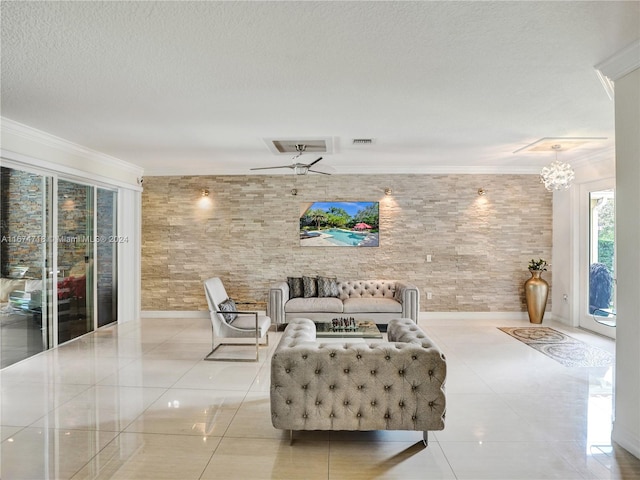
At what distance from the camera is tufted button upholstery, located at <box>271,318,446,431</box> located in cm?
274

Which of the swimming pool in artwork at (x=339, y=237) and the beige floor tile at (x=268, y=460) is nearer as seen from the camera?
the beige floor tile at (x=268, y=460)

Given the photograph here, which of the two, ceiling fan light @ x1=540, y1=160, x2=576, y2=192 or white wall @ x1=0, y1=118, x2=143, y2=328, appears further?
ceiling fan light @ x1=540, y1=160, x2=576, y2=192

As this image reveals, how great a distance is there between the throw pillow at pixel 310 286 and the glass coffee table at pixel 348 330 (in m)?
1.47

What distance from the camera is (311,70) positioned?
10.0 ft

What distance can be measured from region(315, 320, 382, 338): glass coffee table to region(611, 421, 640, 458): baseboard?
2298mm

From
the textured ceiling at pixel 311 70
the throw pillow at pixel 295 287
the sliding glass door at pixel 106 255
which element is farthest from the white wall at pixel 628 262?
the sliding glass door at pixel 106 255

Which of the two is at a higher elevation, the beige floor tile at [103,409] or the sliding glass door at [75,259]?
the sliding glass door at [75,259]

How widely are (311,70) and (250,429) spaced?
2.78 m

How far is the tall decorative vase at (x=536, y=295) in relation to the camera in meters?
6.85

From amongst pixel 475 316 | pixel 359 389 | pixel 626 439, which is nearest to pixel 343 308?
pixel 475 316

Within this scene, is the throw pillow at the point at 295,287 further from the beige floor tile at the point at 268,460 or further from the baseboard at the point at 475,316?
the beige floor tile at the point at 268,460

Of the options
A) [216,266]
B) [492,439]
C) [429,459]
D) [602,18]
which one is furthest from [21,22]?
[216,266]

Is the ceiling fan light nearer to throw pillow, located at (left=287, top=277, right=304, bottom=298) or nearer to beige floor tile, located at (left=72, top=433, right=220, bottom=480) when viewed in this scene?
throw pillow, located at (left=287, top=277, right=304, bottom=298)

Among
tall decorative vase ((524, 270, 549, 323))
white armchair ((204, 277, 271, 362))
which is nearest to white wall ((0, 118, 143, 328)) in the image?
white armchair ((204, 277, 271, 362))
